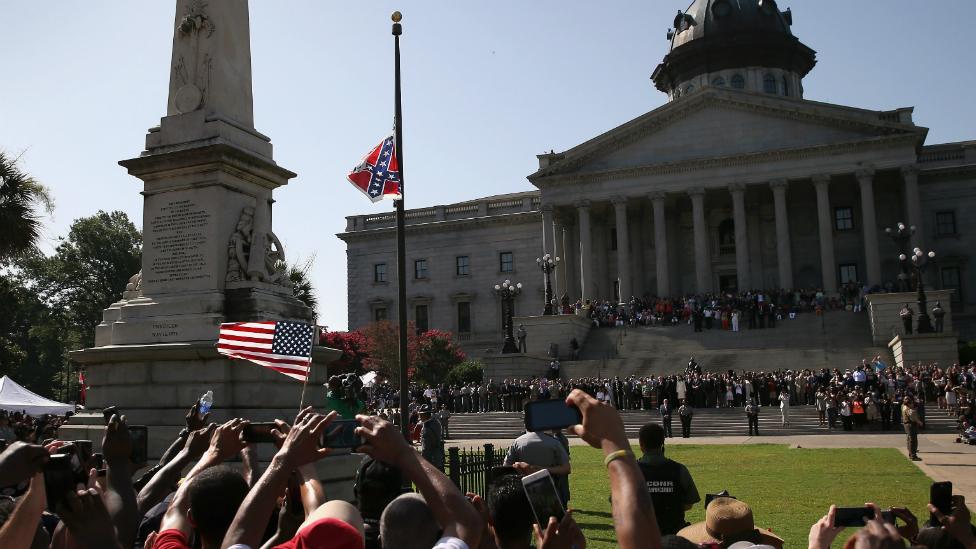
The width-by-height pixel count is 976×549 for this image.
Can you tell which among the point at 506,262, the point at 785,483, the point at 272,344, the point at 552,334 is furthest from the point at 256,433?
the point at 506,262

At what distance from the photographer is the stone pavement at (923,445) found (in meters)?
17.1

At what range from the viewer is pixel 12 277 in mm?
70500

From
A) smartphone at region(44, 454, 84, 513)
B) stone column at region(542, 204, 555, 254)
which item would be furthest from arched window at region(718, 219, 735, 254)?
smartphone at region(44, 454, 84, 513)

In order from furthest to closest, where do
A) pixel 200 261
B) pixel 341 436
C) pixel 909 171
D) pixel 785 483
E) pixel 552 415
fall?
pixel 909 171 → pixel 785 483 → pixel 200 261 → pixel 341 436 → pixel 552 415

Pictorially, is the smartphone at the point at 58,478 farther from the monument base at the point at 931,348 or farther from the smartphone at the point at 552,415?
the monument base at the point at 931,348

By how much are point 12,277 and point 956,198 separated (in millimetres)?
70022

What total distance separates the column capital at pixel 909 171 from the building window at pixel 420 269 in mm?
37009

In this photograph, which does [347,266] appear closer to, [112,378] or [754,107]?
[754,107]

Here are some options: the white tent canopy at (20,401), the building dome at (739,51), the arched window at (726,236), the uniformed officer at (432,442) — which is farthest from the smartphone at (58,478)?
the building dome at (739,51)

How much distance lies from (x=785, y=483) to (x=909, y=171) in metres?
45.3

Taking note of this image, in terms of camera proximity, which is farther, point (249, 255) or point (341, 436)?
point (249, 255)

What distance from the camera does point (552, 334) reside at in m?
51.4

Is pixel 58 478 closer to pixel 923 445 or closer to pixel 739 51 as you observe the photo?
pixel 923 445

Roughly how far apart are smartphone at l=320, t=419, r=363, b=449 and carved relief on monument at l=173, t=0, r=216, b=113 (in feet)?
30.3
